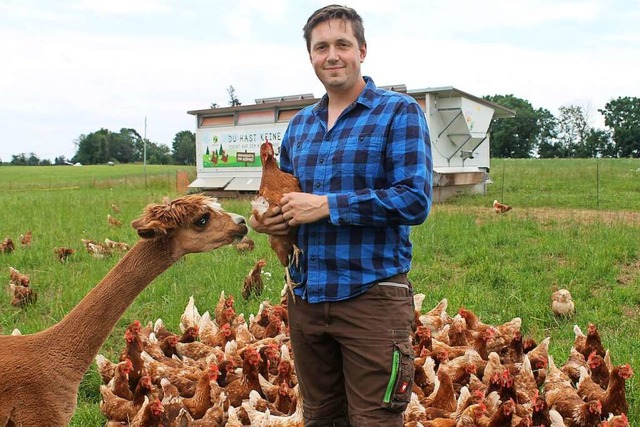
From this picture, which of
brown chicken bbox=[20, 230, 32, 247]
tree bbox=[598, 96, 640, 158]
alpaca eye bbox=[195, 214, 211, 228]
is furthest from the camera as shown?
tree bbox=[598, 96, 640, 158]

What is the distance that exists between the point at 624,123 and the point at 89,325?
7049 centimetres

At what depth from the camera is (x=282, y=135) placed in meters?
17.0

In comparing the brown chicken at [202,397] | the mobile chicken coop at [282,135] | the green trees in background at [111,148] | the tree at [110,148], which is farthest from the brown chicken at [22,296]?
the tree at [110,148]

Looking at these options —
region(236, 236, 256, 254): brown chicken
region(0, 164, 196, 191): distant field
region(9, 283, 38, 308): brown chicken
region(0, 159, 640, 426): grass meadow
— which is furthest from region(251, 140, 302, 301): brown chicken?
region(0, 164, 196, 191): distant field

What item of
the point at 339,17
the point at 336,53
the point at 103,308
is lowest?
the point at 103,308

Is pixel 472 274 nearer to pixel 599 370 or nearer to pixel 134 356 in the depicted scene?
pixel 599 370

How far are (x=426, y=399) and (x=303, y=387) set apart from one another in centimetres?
186

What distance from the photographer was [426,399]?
432 centimetres

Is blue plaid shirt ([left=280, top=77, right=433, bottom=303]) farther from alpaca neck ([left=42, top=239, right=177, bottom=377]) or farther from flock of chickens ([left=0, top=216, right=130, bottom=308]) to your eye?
flock of chickens ([left=0, top=216, right=130, bottom=308])

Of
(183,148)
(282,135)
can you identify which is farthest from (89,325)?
(183,148)

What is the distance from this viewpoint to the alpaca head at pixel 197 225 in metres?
3.18

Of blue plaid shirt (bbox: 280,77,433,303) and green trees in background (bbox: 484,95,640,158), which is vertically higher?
green trees in background (bbox: 484,95,640,158)

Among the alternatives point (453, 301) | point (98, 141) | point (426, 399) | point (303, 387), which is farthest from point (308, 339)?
point (98, 141)

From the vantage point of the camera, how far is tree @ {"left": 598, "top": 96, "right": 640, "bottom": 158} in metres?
60.3
